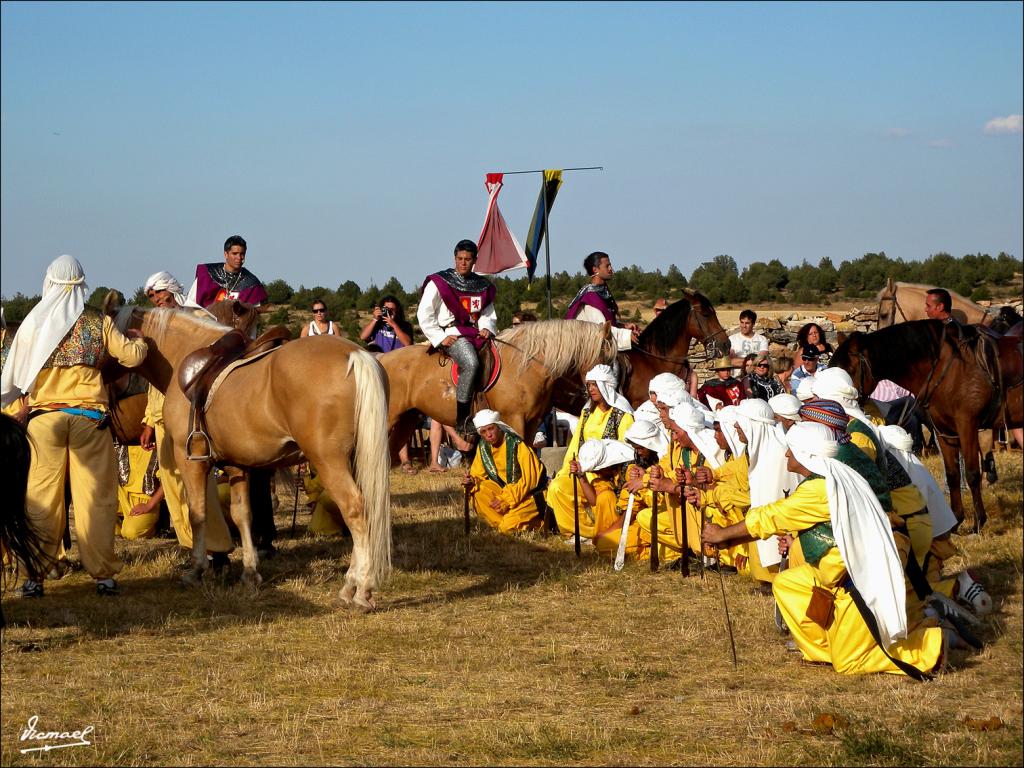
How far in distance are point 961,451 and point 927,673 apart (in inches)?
209

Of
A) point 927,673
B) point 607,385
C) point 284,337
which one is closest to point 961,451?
point 607,385

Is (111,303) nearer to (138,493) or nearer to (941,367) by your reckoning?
(138,493)

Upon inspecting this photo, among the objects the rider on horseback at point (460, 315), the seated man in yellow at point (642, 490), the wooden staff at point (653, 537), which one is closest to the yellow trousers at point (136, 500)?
the rider on horseback at point (460, 315)

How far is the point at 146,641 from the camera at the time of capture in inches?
283

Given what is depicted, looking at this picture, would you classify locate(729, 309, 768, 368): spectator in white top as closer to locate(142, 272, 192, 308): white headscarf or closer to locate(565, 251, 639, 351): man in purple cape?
locate(565, 251, 639, 351): man in purple cape

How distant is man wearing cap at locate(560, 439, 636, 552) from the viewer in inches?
397

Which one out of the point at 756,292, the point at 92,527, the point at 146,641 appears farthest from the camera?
the point at 756,292

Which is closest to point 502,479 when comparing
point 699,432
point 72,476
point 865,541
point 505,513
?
point 505,513

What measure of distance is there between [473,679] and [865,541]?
210cm

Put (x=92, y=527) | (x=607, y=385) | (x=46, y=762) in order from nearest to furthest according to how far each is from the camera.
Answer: (x=46, y=762)
(x=92, y=527)
(x=607, y=385)

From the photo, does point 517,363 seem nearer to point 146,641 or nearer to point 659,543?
point 659,543

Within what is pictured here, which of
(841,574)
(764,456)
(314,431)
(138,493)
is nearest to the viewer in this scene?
(841,574)

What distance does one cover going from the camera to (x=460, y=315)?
1144 cm

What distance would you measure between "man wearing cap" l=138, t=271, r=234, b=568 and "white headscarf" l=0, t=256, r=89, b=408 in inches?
58.5
